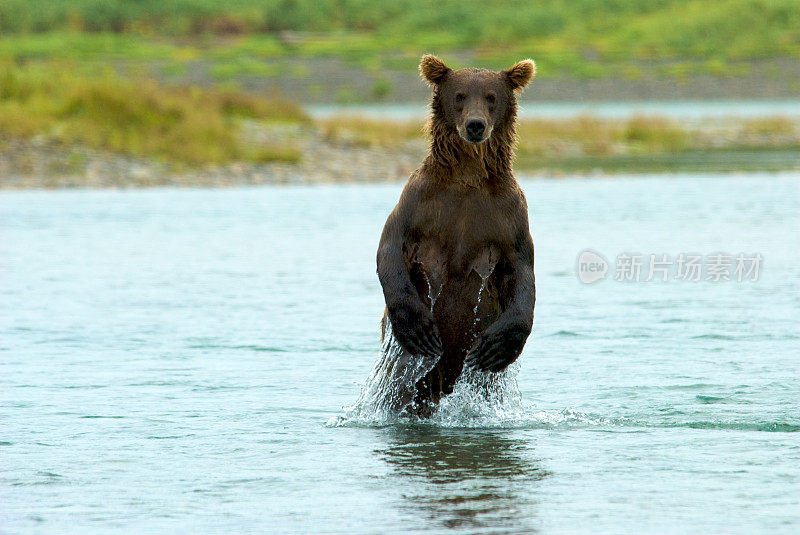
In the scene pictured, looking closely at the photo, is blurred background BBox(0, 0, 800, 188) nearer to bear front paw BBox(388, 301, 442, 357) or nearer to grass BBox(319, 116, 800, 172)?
grass BBox(319, 116, 800, 172)

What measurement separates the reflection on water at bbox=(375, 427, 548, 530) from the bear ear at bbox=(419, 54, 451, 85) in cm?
170

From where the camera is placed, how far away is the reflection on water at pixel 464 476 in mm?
4520

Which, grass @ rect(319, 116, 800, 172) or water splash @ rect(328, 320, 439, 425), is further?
grass @ rect(319, 116, 800, 172)

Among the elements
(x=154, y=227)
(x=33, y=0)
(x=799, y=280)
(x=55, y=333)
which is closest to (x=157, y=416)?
(x=55, y=333)

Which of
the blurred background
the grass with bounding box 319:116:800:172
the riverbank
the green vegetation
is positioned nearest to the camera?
the riverbank

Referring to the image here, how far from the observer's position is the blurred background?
87.2 ft

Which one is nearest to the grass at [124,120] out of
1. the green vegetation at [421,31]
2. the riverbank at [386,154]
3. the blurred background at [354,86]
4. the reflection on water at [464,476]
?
the blurred background at [354,86]

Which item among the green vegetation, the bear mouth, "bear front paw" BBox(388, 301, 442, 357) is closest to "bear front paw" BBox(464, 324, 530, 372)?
"bear front paw" BBox(388, 301, 442, 357)

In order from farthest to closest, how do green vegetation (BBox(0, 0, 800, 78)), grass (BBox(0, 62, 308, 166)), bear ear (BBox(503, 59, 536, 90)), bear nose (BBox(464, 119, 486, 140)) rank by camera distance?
1. green vegetation (BBox(0, 0, 800, 78))
2. grass (BBox(0, 62, 308, 166))
3. bear ear (BBox(503, 59, 536, 90))
4. bear nose (BBox(464, 119, 486, 140))

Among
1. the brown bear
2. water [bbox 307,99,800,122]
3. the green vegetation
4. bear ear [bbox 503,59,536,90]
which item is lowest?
the brown bear

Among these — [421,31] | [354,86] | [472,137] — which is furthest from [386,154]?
[421,31]

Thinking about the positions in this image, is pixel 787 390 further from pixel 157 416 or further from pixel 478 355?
pixel 157 416

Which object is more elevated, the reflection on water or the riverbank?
the riverbank

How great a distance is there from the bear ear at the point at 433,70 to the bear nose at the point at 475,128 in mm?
454
